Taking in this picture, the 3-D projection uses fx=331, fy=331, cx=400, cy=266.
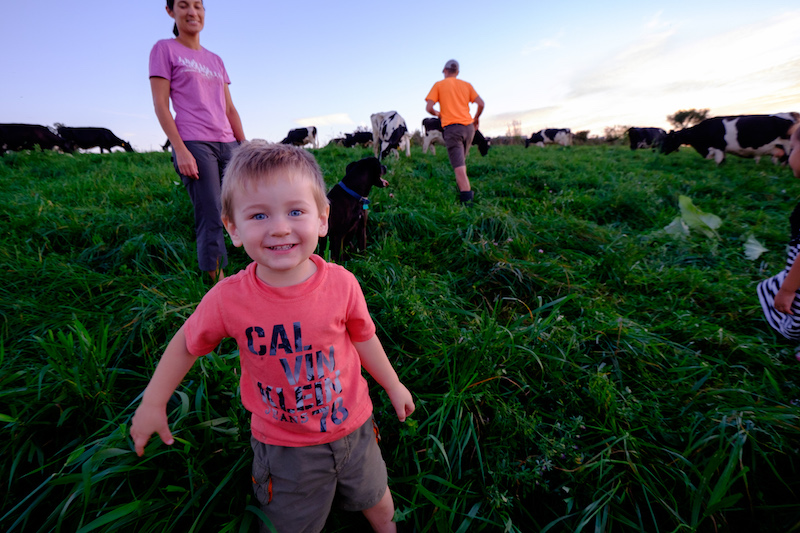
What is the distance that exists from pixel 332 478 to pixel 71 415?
111cm

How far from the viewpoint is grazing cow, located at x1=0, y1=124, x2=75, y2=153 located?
11734 mm

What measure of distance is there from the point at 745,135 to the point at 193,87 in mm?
12041

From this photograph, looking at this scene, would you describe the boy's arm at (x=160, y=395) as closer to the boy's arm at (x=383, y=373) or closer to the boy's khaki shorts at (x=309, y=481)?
the boy's khaki shorts at (x=309, y=481)

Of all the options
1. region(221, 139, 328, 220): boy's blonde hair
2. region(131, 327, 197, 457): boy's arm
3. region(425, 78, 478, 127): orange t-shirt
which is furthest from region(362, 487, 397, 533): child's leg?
region(425, 78, 478, 127): orange t-shirt

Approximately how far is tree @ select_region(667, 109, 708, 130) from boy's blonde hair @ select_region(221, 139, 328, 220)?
35.5 m

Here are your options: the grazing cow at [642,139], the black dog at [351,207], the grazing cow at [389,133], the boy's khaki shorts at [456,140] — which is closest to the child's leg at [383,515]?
the black dog at [351,207]

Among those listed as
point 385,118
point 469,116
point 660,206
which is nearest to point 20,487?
point 469,116

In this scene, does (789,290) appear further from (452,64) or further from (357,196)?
(452,64)

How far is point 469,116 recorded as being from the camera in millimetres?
5023

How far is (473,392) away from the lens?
150cm

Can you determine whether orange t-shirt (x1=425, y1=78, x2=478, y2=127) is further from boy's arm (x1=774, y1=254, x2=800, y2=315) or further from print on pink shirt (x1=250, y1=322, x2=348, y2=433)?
print on pink shirt (x1=250, y1=322, x2=348, y2=433)

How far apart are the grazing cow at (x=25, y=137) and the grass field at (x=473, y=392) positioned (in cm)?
1396

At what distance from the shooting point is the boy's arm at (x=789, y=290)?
176 centimetres

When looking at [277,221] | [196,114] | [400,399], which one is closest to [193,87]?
[196,114]
